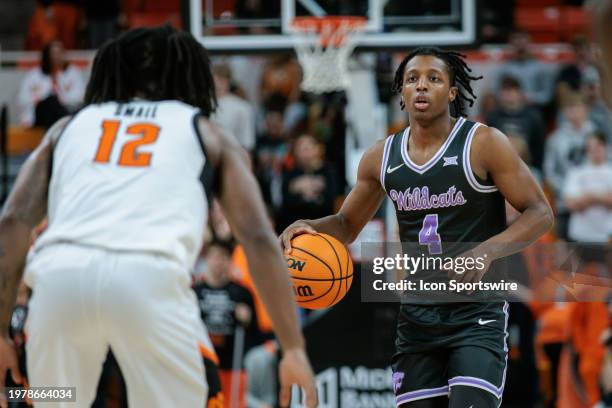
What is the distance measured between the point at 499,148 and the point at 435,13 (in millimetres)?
5391

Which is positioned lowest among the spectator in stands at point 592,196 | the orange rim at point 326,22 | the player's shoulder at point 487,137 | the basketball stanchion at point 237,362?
the basketball stanchion at point 237,362

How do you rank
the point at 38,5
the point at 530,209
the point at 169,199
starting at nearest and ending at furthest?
1. the point at 169,199
2. the point at 530,209
3. the point at 38,5

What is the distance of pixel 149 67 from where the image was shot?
4.55 m

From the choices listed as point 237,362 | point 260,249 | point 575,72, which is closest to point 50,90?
point 237,362

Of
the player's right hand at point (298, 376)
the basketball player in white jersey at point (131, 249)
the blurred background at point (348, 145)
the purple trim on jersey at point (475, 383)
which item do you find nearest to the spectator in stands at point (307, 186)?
the blurred background at point (348, 145)

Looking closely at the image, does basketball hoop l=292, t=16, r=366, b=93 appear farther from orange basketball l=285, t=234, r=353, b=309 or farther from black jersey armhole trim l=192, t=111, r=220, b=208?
→ black jersey armhole trim l=192, t=111, r=220, b=208

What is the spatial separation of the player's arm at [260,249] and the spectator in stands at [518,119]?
29.4 ft

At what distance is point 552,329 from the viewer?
34.3 ft

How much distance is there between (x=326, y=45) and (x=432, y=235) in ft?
17.7

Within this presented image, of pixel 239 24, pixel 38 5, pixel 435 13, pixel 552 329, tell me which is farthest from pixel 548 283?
pixel 38 5

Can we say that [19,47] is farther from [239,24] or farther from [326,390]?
[326,390]

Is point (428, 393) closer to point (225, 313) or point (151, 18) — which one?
point (225, 313)

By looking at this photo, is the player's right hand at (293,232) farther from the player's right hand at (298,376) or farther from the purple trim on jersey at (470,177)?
the player's right hand at (298,376)

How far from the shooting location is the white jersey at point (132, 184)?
4.11 m
